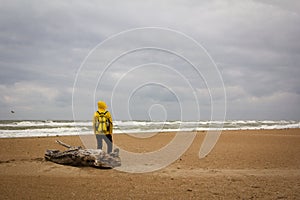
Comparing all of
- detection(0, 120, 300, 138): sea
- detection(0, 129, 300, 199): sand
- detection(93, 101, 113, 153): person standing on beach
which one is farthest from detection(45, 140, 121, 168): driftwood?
detection(0, 120, 300, 138): sea

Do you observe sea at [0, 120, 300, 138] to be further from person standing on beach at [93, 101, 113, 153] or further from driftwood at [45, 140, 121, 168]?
person standing on beach at [93, 101, 113, 153]

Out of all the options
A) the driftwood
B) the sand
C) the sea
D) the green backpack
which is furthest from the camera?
the sea

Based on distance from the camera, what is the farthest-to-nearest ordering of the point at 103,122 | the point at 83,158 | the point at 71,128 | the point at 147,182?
the point at 71,128 → the point at 103,122 → the point at 83,158 → the point at 147,182

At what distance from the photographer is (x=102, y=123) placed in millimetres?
11281

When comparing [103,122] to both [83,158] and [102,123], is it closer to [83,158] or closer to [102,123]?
[102,123]

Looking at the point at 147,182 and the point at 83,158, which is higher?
the point at 83,158

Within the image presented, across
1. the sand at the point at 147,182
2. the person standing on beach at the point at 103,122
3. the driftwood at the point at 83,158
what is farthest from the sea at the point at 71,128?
the sand at the point at 147,182

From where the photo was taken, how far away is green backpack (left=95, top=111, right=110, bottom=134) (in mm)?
11273

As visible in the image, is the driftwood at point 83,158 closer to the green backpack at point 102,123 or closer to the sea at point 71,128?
the green backpack at point 102,123

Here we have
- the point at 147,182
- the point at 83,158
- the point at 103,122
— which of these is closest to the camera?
the point at 147,182

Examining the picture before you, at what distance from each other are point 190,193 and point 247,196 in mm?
1463

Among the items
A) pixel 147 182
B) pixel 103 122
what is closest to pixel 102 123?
pixel 103 122

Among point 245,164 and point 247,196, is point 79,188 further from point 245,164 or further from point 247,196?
point 245,164

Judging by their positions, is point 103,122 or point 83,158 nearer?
point 83,158
